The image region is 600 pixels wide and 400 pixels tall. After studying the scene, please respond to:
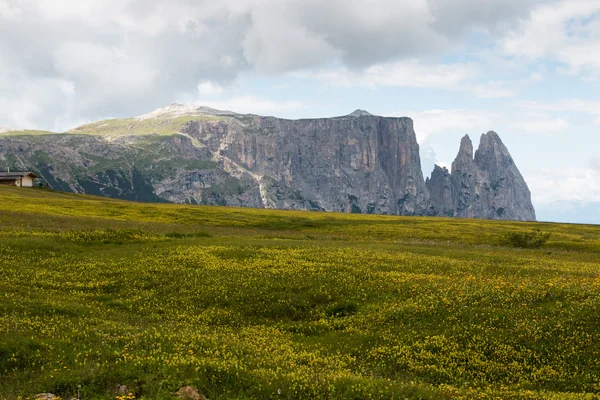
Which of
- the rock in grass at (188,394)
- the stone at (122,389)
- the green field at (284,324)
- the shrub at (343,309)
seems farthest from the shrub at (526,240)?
the stone at (122,389)

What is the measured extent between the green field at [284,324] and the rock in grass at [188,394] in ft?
1.26

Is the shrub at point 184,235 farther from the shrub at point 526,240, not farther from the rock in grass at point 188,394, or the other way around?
the shrub at point 526,240

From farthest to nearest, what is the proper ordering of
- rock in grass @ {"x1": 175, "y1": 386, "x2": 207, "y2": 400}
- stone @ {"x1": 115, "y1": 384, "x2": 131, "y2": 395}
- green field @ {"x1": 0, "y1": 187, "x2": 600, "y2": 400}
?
green field @ {"x1": 0, "y1": 187, "x2": 600, "y2": 400} → stone @ {"x1": 115, "y1": 384, "x2": 131, "y2": 395} → rock in grass @ {"x1": 175, "y1": 386, "x2": 207, "y2": 400}

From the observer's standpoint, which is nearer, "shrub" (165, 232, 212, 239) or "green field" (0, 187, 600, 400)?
"green field" (0, 187, 600, 400)

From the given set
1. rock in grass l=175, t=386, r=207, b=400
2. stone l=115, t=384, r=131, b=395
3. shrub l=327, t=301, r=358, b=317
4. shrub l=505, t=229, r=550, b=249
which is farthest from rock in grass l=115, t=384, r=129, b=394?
shrub l=505, t=229, r=550, b=249

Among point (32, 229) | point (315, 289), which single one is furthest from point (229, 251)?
point (32, 229)

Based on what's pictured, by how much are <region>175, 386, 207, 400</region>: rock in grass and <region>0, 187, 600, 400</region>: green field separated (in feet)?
1.26

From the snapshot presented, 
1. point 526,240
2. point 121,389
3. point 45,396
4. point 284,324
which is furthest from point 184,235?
point 526,240

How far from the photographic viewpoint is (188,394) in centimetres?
1695

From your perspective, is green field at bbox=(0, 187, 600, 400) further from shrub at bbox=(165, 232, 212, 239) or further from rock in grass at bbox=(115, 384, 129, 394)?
shrub at bbox=(165, 232, 212, 239)

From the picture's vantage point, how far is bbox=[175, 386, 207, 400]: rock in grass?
1670cm

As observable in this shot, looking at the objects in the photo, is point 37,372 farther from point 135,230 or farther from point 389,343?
point 135,230

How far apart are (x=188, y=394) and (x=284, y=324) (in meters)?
12.6

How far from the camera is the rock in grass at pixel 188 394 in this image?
16.7m
